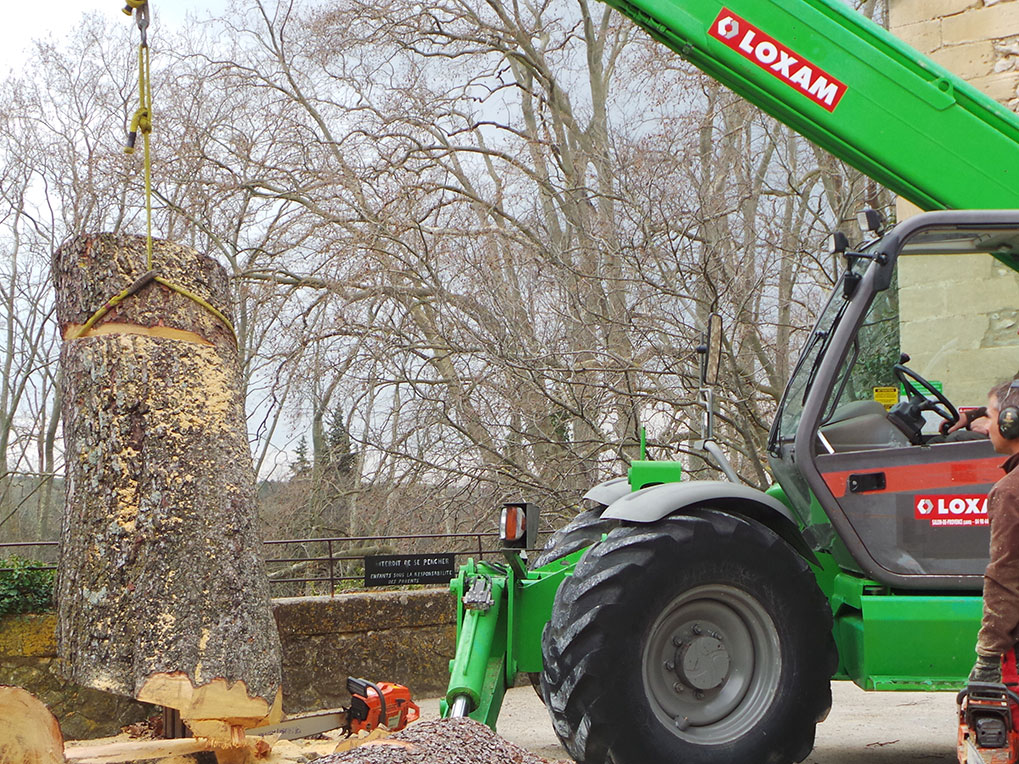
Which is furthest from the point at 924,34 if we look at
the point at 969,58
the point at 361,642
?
the point at 361,642

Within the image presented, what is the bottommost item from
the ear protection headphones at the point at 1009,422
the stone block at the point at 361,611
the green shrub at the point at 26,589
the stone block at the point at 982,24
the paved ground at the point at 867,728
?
the paved ground at the point at 867,728

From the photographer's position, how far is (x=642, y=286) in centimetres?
993

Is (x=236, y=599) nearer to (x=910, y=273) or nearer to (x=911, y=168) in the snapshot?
(x=910, y=273)

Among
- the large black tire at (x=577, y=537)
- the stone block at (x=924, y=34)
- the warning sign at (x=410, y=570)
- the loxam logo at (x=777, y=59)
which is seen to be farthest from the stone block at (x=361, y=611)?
the stone block at (x=924, y=34)

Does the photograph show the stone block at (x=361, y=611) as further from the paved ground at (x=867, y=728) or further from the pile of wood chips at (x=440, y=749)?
the pile of wood chips at (x=440, y=749)

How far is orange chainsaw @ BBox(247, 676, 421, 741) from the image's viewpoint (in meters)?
4.24

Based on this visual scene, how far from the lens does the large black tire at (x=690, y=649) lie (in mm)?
3549

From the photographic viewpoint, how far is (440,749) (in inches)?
116

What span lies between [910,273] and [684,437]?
631 cm

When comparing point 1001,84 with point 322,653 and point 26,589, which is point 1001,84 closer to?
point 322,653

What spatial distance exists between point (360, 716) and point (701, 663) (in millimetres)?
1431

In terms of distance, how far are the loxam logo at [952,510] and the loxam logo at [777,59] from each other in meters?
1.79

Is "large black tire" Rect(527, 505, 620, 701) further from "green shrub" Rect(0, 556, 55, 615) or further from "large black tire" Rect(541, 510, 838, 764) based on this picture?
"green shrub" Rect(0, 556, 55, 615)

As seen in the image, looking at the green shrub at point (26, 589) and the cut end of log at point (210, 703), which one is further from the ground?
the green shrub at point (26, 589)
